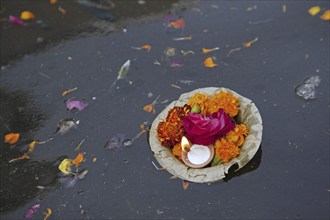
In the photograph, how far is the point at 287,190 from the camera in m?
2.56

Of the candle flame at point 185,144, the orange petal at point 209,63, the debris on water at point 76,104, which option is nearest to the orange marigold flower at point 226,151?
the candle flame at point 185,144

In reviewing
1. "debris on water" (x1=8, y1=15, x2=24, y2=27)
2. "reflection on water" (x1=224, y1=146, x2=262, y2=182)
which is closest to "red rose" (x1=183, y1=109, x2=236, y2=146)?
"reflection on water" (x1=224, y1=146, x2=262, y2=182)

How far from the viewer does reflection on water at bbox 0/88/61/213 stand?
279 cm

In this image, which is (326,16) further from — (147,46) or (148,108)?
(148,108)

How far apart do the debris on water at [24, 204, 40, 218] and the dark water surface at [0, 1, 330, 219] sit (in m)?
0.03

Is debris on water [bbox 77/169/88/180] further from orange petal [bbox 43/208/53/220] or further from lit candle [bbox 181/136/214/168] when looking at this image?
lit candle [bbox 181/136/214/168]

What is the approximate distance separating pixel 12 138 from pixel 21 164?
0.24 meters

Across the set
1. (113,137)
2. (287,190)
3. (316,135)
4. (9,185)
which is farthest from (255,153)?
(9,185)

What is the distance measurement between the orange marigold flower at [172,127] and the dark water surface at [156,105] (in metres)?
0.22

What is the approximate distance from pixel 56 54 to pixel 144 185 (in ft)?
4.75

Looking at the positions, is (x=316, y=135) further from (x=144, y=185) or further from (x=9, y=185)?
(x=9, y=185)

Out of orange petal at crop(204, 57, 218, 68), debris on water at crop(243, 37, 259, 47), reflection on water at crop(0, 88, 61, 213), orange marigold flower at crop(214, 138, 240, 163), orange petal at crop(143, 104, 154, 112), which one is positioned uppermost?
debris on water at crop(243, 37, 259, 47)

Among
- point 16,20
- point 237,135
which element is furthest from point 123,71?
point 16,20

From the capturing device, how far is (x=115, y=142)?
Answer: 2922mm
